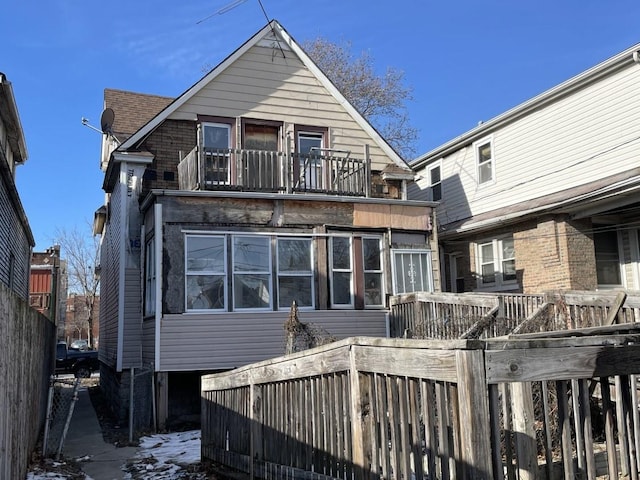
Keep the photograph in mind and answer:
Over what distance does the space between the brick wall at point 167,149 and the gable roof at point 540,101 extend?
835 cm

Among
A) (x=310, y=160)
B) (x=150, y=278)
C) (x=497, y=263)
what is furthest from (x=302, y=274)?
(x=497, y=263)

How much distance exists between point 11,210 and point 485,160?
12.8 meters

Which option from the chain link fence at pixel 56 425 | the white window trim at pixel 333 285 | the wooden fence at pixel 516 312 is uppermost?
the white window trim at pixel 333 285

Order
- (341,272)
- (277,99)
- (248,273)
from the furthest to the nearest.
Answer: (277,99), (341,272), (248,273)

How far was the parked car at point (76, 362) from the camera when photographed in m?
25.5

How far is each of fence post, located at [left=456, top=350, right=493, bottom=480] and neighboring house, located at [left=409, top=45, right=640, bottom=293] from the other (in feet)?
35.1

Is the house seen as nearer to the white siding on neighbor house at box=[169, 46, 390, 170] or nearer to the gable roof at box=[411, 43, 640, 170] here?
the white siding on neighbor house at box=[169, 46, 390, 170]

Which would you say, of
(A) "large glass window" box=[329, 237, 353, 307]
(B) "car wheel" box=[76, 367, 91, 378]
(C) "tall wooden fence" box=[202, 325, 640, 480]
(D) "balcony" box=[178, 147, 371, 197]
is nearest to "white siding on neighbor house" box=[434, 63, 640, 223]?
(D) "balcony" box=[178, 147, 371, 197]

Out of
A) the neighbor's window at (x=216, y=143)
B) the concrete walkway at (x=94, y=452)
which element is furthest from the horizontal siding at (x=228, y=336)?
the neighbor's window at (x=216, y=143)

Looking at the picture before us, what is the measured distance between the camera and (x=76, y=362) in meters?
25.8

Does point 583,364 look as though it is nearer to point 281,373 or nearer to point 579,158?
point 281,373

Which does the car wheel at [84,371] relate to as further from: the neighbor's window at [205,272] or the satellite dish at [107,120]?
the neighbor's window at [205,272]

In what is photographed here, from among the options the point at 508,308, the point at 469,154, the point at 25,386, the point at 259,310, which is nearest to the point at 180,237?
the point at 259,310

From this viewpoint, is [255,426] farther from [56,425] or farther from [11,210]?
Result: [11,210]
